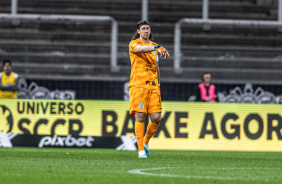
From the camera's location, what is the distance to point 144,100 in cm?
840

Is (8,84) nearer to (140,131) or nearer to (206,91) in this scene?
(206,91)

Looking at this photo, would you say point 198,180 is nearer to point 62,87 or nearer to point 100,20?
point 62,87

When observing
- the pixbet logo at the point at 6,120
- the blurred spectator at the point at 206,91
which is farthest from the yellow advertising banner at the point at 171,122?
the blurred spectator at the point at 206,91

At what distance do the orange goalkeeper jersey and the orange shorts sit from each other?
7cm

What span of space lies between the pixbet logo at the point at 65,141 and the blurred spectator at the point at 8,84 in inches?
89.6

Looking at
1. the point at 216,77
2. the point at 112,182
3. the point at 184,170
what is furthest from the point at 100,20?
the point at 112,182

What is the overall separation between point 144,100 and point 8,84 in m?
6.26

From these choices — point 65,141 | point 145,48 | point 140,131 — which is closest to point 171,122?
point 65,141

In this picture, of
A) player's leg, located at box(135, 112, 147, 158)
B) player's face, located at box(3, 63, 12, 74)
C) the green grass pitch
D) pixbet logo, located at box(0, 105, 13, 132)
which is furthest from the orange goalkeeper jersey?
player's face, located at box(3, 63, 12, 74)

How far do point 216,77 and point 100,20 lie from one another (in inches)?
129

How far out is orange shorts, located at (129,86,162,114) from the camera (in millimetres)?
8375

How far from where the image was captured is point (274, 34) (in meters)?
18.5

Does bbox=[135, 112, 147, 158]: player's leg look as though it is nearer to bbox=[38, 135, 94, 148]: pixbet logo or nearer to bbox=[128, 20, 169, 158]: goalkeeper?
bbox=[128, 20, 169, 158]: goalkeeper

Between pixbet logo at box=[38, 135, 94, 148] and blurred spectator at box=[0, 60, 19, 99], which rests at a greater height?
blurred spectator at box=[0, 60, 19, 99]
